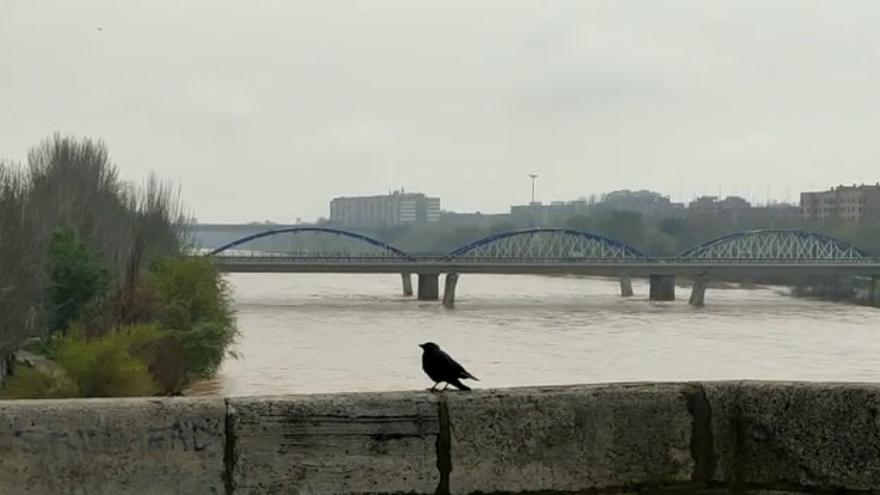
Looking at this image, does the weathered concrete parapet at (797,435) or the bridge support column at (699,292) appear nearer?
the weathered concrete parapet at (797,435)

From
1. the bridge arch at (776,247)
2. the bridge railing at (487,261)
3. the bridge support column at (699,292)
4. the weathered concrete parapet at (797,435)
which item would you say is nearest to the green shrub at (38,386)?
the weathered concrete parapet at (797,435)

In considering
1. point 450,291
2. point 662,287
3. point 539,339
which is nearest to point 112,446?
point 539,339

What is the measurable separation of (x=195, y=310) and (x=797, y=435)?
36539 millimetres

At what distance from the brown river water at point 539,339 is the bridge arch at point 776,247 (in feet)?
54.6

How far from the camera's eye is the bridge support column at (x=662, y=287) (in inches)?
3575

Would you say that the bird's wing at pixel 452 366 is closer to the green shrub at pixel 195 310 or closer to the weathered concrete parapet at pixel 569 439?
the weathered concrete parapet at pixel 569 439

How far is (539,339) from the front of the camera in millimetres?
54344

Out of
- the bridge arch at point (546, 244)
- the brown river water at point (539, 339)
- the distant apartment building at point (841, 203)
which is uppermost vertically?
the distant apartment building at point (841, 203)

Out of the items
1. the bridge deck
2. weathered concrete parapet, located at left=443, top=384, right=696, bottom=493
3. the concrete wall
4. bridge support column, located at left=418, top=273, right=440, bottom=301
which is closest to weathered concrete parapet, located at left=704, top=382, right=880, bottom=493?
the concrete wall

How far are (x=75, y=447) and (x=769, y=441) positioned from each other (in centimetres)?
Answer: 199

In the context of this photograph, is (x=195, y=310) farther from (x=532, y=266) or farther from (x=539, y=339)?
(x=532, y=266)

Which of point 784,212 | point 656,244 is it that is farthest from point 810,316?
point 784,212

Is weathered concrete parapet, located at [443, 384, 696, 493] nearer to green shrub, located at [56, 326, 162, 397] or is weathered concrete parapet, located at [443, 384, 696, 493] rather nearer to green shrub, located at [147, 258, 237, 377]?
green shrub, located at [56, 326, 162, 397]

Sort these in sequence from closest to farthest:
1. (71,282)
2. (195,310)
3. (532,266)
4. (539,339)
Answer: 1. (71,282)
2. (195,310)
3. (539,339)
4. (532,266)
